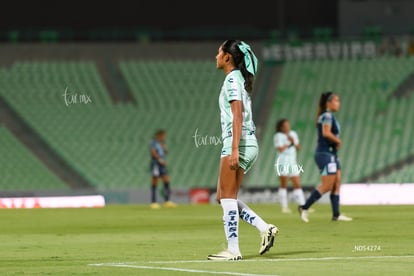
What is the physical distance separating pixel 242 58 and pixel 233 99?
Answer: 1.99 ft

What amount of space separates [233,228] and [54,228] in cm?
925

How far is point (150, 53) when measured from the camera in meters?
45.9

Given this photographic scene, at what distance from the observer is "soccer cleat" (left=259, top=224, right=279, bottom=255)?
44.2 feet

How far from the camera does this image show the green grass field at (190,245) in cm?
1193

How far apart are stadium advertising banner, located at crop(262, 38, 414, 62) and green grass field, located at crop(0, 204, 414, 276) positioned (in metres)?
19.1

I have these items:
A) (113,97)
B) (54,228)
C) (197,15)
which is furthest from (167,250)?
(197,15)

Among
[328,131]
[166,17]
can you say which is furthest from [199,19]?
[328,131]

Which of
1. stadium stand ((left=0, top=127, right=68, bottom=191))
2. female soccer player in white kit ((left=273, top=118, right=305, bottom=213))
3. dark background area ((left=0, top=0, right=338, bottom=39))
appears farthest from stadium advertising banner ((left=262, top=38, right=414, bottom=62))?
female soccer player in white kit ((left=273, top=118, right=305, bottom=213))

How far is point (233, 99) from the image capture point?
13.0 m

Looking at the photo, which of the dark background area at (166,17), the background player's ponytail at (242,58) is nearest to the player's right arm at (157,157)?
the dark background area at (166,17)

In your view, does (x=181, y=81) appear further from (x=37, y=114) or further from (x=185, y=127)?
(x=37, y=114)

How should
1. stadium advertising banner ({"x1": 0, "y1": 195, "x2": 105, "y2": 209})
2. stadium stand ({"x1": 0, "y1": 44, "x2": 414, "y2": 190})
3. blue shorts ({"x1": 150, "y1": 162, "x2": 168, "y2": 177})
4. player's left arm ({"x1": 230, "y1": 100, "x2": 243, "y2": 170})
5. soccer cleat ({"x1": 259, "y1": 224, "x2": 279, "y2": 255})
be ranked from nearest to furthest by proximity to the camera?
player's left arm ({"x1": 230, "y1": 100, "x2": 243, "y2": 170}) < soccer cleat ({"x1": 259, "y1": 224, "x2": 279, "y2": 255}) < blue shorts ({"x1": 150, "y1": 162, "x2": 168, "y2": 177}) < stadium advertising banner ({"x1": 0, "y1": 195, "x2": 105, "y2": 209}) < stadium stand ({"x1": 0, "y1": 44, "x2": 414, "y2": 190})

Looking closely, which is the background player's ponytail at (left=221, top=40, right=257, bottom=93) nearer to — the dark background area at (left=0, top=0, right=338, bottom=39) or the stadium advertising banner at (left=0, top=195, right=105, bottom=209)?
the stadium advertising banner at (left=0, top=195, right=105, bottom=209)

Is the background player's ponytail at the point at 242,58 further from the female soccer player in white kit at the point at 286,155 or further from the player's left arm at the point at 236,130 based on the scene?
the female soccer player in white kit at the point at 286,155
